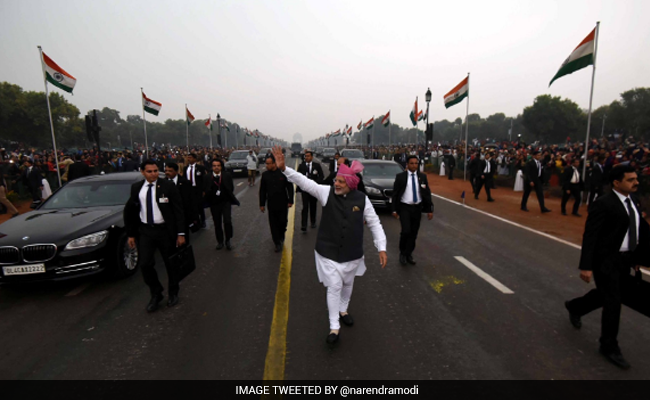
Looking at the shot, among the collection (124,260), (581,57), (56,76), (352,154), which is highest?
(581,57)

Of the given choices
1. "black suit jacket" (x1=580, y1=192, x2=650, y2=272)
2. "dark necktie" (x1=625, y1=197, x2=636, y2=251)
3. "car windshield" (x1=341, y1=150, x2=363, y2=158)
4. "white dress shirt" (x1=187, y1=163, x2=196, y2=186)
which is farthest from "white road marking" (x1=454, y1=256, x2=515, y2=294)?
"car windshield" (x1=341, y1=150, x2=363, y2=158)

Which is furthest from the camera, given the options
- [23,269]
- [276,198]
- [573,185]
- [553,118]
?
[553,118]

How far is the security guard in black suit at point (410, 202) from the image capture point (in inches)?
242

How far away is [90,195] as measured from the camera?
644 cm

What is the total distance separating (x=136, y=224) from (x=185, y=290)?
4.00 feet

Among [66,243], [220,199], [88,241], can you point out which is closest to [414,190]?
[220,199]

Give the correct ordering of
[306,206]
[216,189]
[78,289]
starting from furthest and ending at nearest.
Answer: [306,206] < [216,189] < [78,289]

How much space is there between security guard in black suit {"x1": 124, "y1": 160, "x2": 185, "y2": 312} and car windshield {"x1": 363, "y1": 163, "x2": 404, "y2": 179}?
26.7 ft

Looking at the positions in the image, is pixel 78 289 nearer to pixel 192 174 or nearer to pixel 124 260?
pixel 124 260

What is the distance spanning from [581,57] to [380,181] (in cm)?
802
